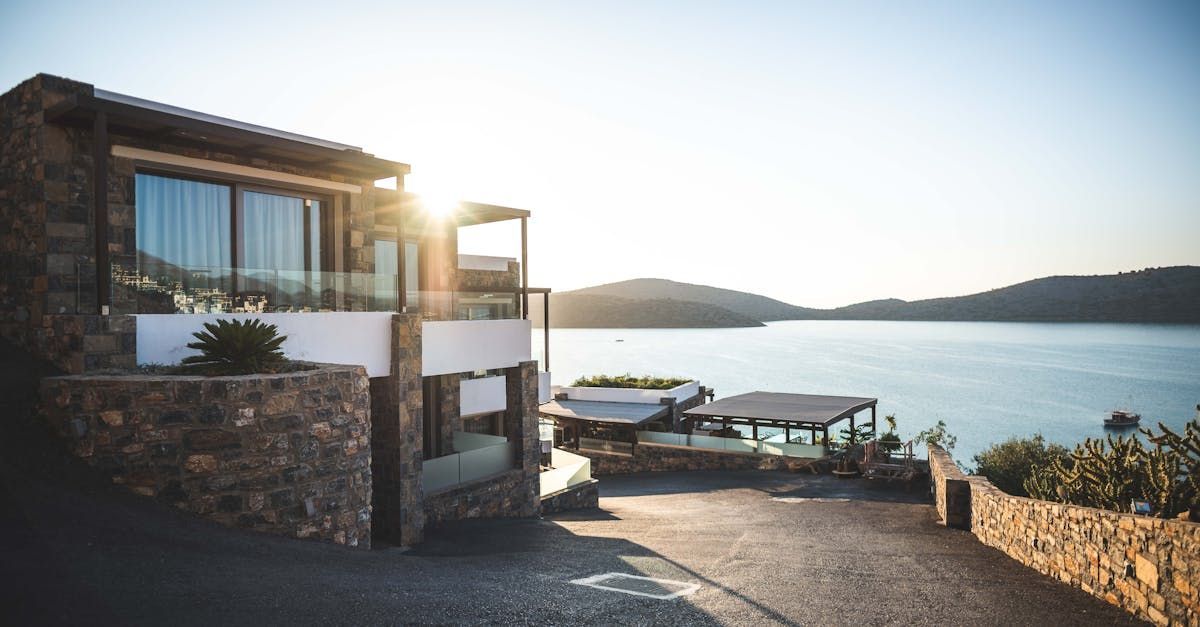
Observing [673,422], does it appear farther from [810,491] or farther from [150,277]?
[150,277]

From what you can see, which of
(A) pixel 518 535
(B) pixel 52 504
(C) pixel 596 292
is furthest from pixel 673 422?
(C) pixel 596 292

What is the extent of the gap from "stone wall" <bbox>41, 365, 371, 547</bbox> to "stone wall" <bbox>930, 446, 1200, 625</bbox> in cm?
807

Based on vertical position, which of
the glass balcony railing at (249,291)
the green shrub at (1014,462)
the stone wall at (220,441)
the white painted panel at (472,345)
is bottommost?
the green shrub at (1014,462)

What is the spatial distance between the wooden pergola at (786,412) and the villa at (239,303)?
43.8 ft

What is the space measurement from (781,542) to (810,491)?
909 cm

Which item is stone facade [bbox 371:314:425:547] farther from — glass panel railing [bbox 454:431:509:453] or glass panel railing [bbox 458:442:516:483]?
glass panel railing [bbox 454:431:509:453]

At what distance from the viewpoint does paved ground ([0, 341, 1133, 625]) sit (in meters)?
4.93

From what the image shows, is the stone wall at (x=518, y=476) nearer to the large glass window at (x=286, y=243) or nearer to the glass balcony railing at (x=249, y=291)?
the glass balcony railing at (x=249, y=291)

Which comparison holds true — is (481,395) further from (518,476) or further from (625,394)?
(625,394)

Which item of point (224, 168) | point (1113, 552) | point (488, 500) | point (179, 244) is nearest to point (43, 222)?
point (179, 244)

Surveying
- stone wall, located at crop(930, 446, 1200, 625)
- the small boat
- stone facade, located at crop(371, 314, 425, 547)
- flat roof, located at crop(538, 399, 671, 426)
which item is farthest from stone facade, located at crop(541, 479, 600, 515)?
the small boat

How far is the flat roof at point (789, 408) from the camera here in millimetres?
25656

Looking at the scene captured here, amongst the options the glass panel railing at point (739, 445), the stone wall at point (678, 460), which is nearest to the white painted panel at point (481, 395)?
the stone wall at point (678, 460)

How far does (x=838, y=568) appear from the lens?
9.05m
